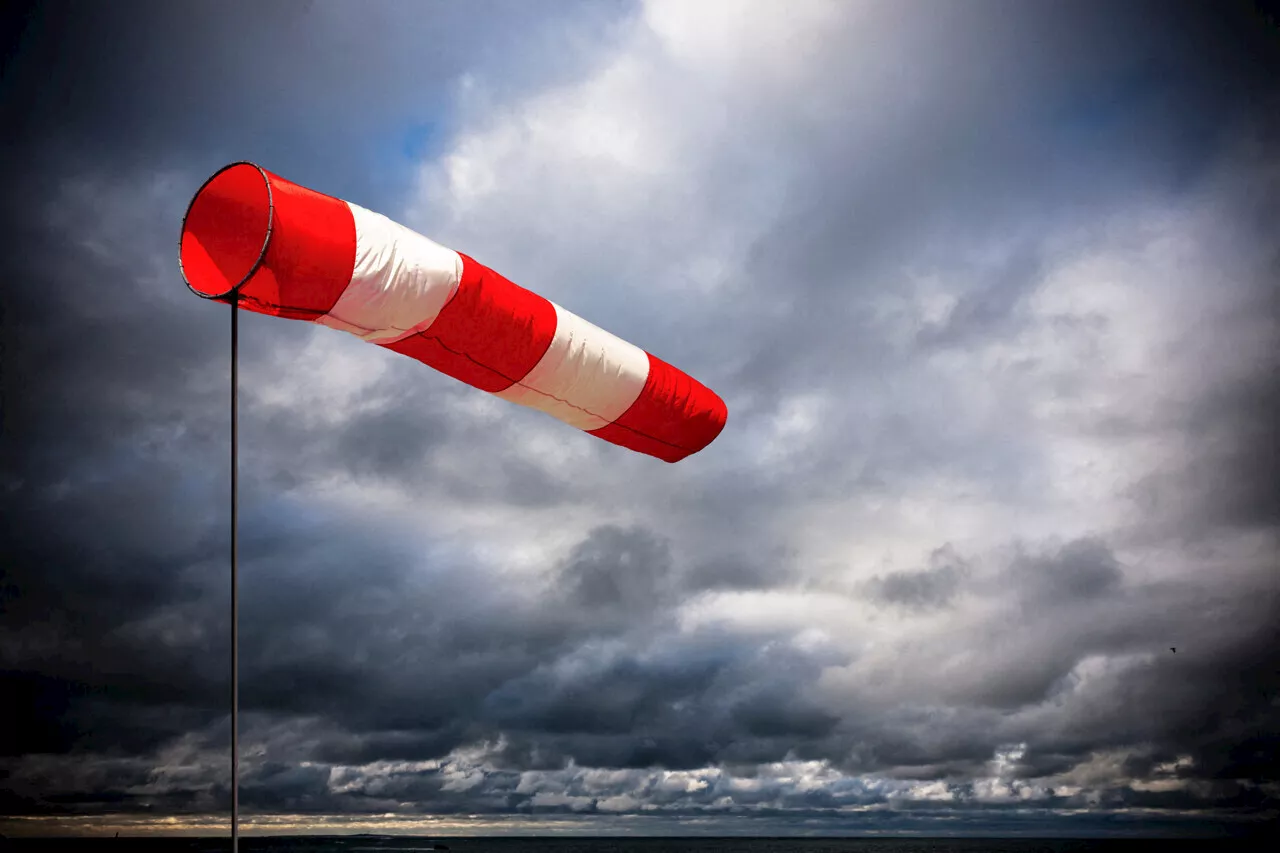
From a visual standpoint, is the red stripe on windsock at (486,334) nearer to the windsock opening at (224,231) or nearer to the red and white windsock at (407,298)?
the red and white windsock at (407,298)

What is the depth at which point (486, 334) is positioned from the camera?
5.94m

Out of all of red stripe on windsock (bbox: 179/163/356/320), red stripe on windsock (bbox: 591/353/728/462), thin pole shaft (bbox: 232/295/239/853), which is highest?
red stripe on windsock (bbox: 179/163/356/320)

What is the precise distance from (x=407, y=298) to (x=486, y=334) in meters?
0.57

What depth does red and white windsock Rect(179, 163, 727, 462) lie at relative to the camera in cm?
509

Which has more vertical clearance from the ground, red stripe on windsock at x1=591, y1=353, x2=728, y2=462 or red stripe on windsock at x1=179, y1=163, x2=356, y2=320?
red stripe on windsock at x1=179, y1=163, x2=356, y2=320

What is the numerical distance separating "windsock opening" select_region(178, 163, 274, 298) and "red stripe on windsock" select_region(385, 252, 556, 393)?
907 mm

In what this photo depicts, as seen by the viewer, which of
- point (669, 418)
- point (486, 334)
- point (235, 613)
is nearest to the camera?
point (235, 613)

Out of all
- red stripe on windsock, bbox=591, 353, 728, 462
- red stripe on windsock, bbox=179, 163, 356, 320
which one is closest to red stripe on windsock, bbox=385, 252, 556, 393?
red stripe on windsock, bbox=179, 163, 356, 320

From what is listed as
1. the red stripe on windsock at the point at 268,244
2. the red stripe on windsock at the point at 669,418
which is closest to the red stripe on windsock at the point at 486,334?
the red stripe on windsock at the point at 268,244

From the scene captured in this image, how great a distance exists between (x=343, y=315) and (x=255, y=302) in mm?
439

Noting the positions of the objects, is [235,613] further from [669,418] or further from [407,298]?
[669,418]

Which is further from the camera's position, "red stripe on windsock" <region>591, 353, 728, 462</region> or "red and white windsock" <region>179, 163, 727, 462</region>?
"red stripe on windsock" <region>591, 353, 728, 462</region>

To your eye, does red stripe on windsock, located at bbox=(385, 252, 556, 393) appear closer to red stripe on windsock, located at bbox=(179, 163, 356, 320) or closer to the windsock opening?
red stripe on windsock, located at bbox=(179, 163, 356, 320)

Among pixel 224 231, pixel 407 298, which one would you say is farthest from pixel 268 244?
pixel 407 298
